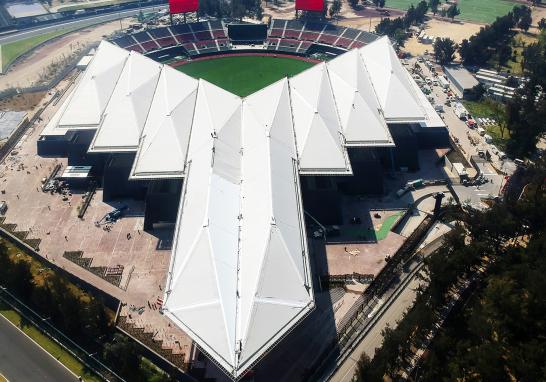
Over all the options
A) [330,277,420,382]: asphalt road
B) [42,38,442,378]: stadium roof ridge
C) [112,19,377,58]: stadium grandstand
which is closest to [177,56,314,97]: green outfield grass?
[112,19,377,58]: stadium grandstand

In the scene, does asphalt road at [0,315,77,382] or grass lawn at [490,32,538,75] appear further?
grass lawn at [490,32,538,75]

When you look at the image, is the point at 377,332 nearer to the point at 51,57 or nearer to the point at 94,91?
the point at 94,91

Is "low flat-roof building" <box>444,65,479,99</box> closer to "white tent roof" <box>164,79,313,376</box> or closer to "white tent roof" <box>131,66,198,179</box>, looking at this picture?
"white tent roof" <box>164,79,313,376</box>

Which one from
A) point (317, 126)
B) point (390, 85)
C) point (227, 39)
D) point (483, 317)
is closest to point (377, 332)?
point (483, 317)

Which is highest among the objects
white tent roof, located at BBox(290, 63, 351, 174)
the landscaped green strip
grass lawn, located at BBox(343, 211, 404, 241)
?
white tent roof, located at BBox(290, 63, 351, 174)

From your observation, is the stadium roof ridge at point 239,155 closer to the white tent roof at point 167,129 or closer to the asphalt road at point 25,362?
the white tent roof at point 167,129

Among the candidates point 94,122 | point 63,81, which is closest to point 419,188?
point 94,122
